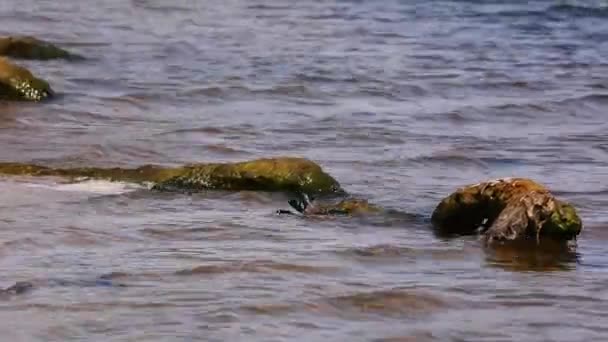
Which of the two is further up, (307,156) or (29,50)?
(29,50)

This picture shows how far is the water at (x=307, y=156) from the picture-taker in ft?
19.6

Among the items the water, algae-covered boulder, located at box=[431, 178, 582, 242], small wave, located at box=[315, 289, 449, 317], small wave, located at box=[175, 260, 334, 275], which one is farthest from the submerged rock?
small wave, located at box=[315, 289, 449, 317]

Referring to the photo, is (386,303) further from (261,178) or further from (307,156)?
Answer: (307,156)

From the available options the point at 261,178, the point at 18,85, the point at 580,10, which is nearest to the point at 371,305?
the point at 261,178

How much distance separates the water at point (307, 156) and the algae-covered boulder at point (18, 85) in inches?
8.9

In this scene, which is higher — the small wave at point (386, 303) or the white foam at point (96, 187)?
the small wave at point (386, 303)

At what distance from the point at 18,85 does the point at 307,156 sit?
120 inches

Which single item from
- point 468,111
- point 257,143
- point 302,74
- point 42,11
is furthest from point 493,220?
point 42,11

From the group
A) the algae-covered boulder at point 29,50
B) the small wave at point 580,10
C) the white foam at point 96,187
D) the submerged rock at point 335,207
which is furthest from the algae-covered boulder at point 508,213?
the small wave at point 580,10

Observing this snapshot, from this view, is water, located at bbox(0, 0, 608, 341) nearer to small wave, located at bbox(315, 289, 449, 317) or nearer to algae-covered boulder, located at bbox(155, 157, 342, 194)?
small wave, located at bbox(315, 289, 449, 317)

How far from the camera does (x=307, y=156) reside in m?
10.1

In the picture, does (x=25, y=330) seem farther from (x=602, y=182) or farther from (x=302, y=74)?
(x=302, y=74)

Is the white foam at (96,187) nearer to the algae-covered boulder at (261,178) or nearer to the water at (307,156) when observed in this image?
the water at (307,156)

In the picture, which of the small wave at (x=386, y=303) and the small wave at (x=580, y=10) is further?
the small wave at (x=580, y=10)
